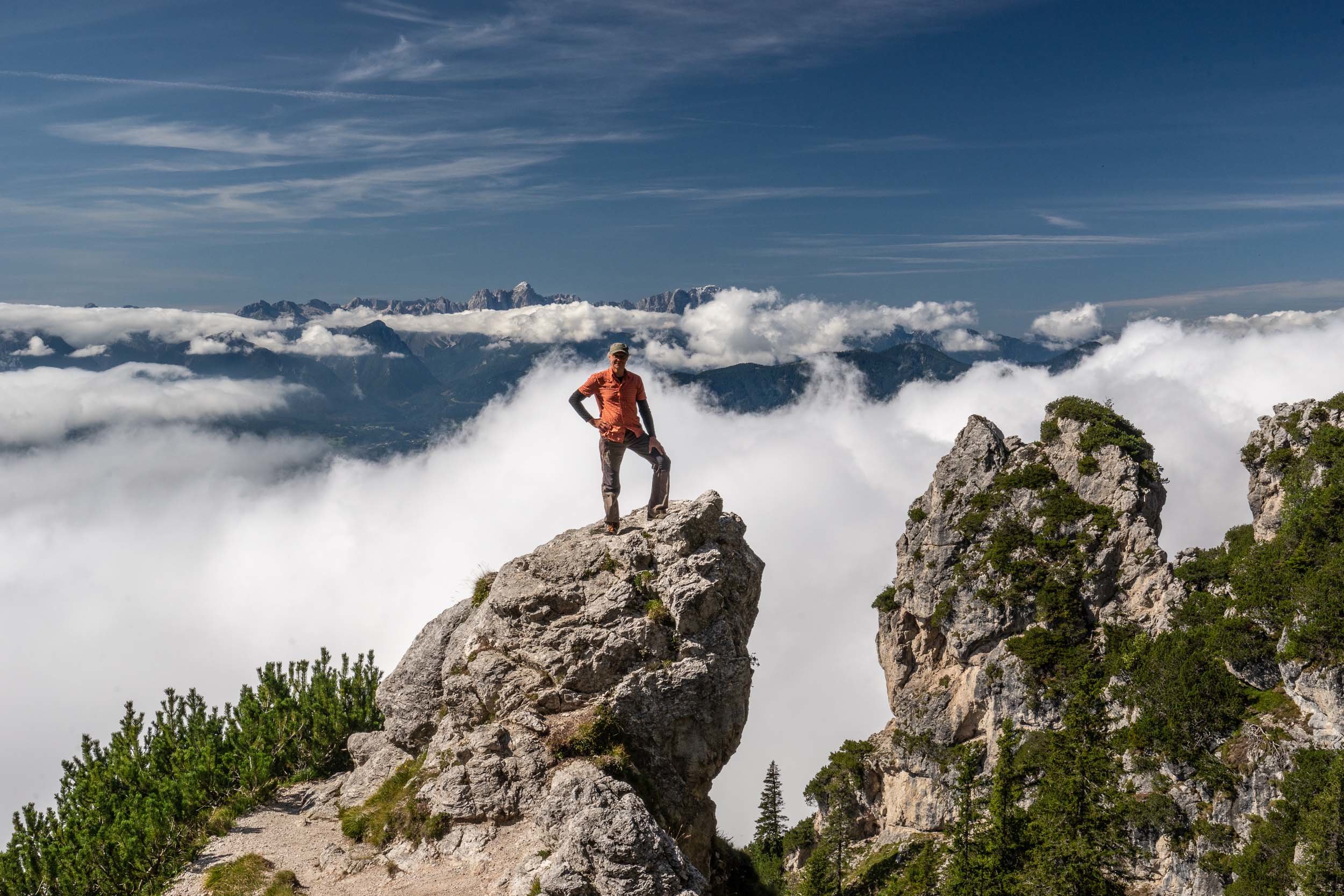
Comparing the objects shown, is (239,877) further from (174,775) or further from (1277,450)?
(1277,450)

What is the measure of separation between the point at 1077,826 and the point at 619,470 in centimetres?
3276

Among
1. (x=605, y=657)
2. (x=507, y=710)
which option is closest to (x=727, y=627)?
(x=605, y=657)

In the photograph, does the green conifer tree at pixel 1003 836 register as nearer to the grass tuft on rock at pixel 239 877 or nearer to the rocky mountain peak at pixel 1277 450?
the grass tuft on rock at pixel 239 877

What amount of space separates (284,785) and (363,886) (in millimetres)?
7026

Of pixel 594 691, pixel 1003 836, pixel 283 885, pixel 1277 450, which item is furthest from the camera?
pixel 1277 450

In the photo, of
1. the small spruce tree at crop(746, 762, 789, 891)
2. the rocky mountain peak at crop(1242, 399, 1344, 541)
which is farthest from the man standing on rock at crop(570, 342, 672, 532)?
the small spruce tree at crop(746, 762, 789, 891)

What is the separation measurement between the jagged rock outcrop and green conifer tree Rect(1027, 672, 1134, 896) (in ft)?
73.3

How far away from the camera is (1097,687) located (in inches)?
2525

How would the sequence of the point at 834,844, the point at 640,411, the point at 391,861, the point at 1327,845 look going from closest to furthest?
the point at 391,861, the point at 640,411, the point at 1327,845, the point at 834,844

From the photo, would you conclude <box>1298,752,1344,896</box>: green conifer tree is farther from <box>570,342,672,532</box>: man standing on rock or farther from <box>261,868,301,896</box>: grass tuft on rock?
<box>261,868,301,896</box>: grass tuft on rock

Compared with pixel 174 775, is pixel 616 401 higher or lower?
higher

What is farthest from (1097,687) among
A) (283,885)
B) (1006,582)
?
(283,885)

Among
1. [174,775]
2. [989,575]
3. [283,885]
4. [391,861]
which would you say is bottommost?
[283,885]

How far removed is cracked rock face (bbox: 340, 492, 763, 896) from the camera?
16906 millimetres
